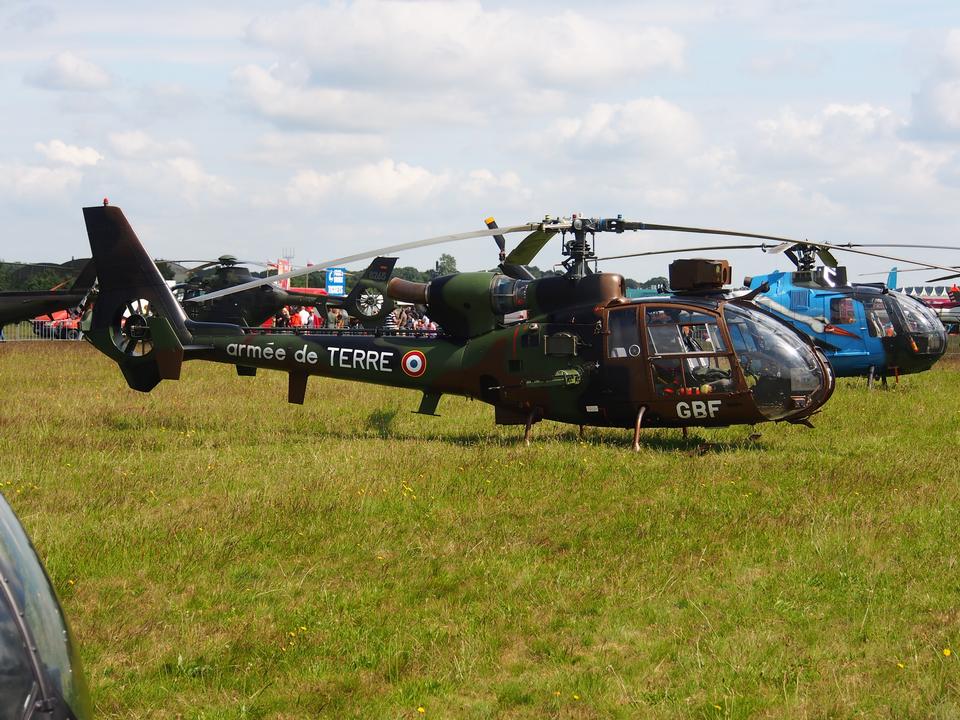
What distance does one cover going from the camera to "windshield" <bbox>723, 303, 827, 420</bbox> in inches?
543

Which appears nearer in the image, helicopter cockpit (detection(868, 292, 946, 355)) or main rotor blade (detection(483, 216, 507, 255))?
main rotor blade (detection(483, 216, 507, 255))

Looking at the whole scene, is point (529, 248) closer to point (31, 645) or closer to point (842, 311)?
point (842, 311)

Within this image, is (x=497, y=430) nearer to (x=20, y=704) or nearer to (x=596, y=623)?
(x=596, y=623)

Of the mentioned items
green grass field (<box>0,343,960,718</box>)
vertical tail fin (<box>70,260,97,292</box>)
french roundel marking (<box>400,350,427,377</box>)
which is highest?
vertical tail fin (<box>70,260,97,292</box>)

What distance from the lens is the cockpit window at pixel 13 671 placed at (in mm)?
2717

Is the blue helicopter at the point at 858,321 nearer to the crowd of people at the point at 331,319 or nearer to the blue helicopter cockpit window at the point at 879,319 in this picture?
the blue helicopter cockpit window at the point at 879,319

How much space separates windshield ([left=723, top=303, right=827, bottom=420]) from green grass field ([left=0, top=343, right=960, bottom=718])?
78 cm

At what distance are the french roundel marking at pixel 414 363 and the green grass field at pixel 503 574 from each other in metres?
1.10

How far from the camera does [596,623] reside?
7523 millimetres

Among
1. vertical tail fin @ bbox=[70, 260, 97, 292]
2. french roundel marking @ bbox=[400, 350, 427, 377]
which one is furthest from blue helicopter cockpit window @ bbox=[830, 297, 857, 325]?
vertical tail fin @ bbox=[70, 260, 97, 292]

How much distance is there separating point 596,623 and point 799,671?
150cm

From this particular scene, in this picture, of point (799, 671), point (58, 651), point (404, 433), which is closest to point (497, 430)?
point (404, 433)

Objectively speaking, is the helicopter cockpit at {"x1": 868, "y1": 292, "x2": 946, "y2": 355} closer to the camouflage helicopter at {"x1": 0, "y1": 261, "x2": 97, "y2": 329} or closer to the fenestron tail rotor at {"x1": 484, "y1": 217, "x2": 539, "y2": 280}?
the fenestron tail rotor at {"x1": 484, "y1": 217, "x2": 539, "y2": 280}

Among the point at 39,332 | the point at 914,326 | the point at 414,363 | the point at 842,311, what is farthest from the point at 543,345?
the point at 39,332
